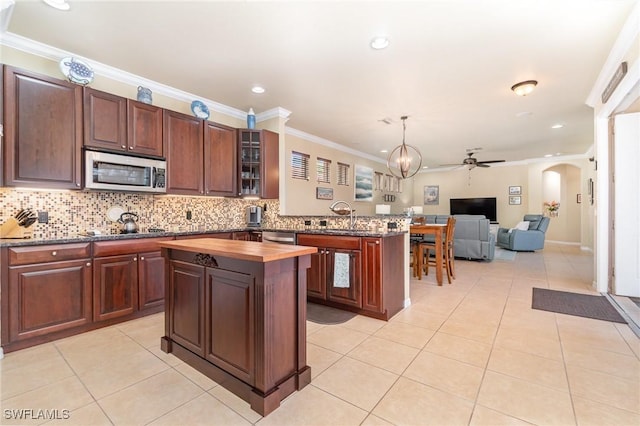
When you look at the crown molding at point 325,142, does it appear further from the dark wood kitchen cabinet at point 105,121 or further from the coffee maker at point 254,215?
the dark wood kitchen cabinet at point 105,121

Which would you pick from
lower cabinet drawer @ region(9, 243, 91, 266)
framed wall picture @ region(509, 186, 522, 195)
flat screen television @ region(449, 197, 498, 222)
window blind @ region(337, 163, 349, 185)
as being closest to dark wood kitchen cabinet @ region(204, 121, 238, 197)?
lower cabinet drawer @ region(9, 243, 91, 266)

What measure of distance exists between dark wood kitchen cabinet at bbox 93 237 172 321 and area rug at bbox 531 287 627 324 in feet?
14.2

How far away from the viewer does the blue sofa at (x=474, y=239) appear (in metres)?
6.37

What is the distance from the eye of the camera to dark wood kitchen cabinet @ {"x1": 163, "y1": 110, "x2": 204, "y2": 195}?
358 centimetres

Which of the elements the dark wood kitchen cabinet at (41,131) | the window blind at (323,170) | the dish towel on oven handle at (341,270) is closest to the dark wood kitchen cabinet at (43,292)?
the dark wood kitchen cabinet at (41,131)

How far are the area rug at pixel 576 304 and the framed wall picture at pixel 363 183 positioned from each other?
4.78 m

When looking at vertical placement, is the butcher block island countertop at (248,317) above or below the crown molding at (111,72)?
below

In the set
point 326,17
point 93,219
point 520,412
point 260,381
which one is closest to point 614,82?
point 326,17

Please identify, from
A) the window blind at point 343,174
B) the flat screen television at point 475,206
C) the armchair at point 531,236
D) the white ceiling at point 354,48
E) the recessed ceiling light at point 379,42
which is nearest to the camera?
the white ceiling at point 354,48

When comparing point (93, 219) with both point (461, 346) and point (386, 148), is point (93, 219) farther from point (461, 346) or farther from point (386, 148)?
point (386, 148)

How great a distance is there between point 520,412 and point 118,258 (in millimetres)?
3423

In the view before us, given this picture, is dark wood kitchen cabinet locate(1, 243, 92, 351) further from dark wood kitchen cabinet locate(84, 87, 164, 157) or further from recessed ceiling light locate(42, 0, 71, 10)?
recessed ceiling light locate(42, 0, 71, 10)

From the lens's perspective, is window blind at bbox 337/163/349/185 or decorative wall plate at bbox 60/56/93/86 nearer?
decorative wall plate at bbox 60/56/93/86

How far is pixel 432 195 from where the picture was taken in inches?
445
